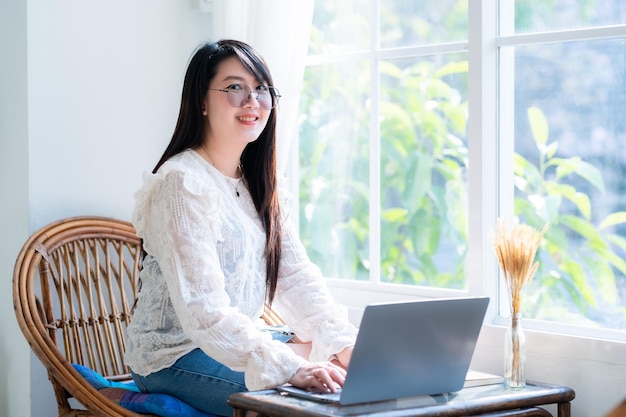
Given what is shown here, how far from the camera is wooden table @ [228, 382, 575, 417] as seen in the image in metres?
1.72

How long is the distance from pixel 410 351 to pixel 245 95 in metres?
0.88

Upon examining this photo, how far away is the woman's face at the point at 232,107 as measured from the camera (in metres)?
2.37

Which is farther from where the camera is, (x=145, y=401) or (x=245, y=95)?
(x=245, y=95)

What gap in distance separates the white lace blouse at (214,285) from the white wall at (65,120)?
28.1 inches

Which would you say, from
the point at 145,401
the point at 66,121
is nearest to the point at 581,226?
the point at 145,401

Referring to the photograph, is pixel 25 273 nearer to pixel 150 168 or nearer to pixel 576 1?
pixel 150 168

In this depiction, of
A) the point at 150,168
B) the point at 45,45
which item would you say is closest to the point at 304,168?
the point at 150,168

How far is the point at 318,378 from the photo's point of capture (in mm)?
1921

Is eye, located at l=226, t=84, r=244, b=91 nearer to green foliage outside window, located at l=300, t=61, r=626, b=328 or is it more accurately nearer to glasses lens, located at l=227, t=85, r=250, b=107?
glasses lens, located at l=227, t=85, r=250, b=107

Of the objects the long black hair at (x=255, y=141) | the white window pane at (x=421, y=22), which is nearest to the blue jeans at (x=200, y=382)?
the long black hair at (x=255, y=141)

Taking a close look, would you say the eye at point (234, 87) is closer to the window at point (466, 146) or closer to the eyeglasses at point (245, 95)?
the eyeglasses at point (245, 95)

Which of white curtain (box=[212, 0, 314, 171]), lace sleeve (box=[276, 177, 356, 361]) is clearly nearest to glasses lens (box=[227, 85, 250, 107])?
lace sleeve (box=[276, 177, 356, 361])

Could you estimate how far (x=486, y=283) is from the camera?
103 inches

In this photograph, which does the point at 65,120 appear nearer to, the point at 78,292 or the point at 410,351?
the point at 78,292
